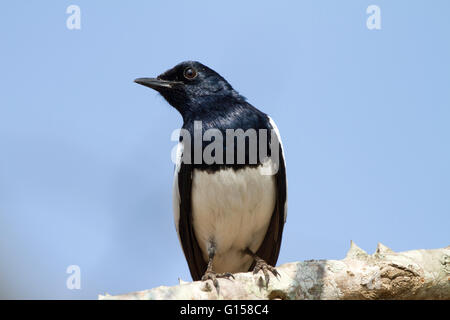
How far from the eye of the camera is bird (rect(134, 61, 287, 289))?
590 centimetres

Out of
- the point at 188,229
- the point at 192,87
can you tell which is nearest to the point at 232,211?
the point at 188,229

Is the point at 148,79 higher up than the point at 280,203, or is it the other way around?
the point at 148,79

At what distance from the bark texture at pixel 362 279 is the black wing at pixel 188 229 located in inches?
65.7

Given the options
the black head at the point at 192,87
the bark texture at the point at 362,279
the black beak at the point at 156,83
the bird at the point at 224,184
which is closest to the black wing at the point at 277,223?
the bird at the point at 224,184

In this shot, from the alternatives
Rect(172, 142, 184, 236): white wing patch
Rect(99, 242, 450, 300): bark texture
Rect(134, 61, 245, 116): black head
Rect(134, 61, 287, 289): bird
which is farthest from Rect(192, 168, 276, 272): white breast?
Rect(99, 242, 450, 300): bark texture

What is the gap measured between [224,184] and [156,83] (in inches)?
71.2

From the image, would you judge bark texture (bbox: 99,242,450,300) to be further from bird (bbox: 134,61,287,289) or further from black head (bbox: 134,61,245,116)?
black head (bbox: 134,61,245,116)

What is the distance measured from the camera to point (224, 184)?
586 cm

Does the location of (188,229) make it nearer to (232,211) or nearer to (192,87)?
(232,211)

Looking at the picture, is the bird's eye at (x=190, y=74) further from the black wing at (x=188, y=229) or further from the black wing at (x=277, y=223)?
the black wing at (x=277, y=223)
